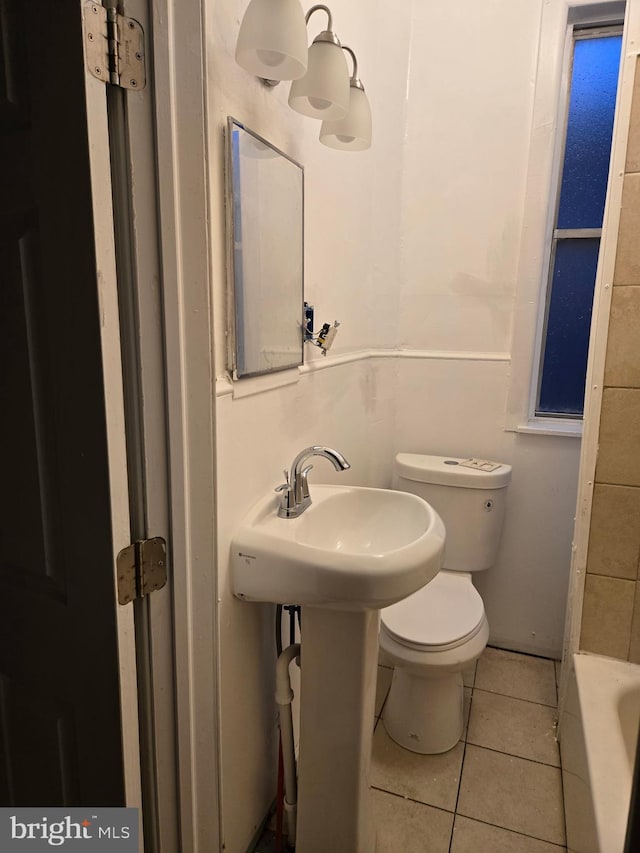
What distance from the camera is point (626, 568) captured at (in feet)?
5.26

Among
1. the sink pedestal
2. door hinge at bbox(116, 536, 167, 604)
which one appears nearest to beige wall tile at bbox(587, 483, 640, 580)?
the sink pedestal

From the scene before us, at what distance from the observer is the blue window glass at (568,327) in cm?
202

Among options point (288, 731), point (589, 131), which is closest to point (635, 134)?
point (589, 131)

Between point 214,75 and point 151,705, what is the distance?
3.64 ft

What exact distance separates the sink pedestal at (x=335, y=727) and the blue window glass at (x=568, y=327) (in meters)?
1.36

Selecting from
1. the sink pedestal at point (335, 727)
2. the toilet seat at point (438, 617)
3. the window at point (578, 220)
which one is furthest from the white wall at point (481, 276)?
the sink pedestal at point (335, 727)

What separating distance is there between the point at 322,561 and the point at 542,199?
5.28 feet

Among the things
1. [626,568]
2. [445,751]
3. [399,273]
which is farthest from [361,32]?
[445,751]

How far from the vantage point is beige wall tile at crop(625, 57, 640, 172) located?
141 centimetres

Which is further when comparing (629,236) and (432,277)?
(432,277)

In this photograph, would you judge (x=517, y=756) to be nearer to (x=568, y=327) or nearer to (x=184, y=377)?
(x=568, y=327)

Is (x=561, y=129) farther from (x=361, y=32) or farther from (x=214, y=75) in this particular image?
(x=214, y=75)

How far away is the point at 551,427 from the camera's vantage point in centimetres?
204

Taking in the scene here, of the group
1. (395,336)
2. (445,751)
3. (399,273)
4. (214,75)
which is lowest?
(445,751)
